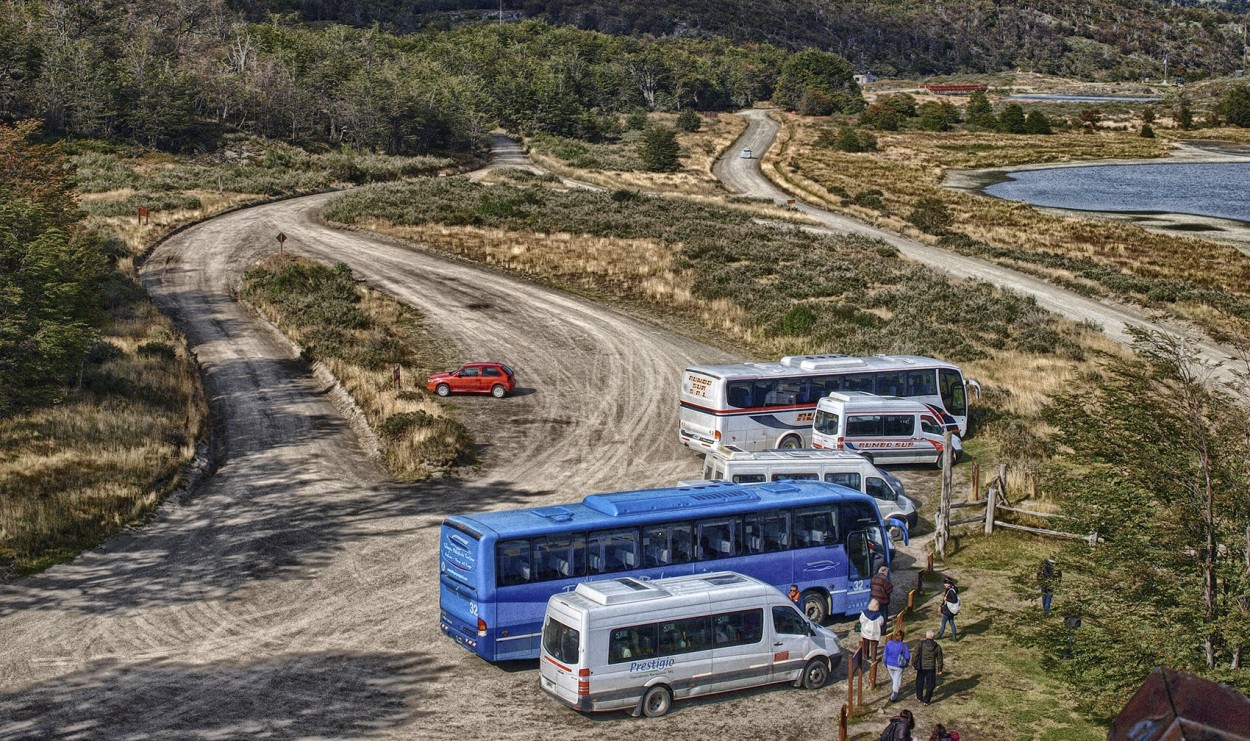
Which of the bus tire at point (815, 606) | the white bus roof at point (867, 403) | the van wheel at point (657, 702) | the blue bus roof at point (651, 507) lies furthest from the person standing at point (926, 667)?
the white bus roof at point (867, 403)

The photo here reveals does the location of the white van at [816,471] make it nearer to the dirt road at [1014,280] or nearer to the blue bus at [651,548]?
the blue bus at [651,548]

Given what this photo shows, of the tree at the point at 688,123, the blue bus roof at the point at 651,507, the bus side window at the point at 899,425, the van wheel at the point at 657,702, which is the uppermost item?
the tree at the point at 688,123

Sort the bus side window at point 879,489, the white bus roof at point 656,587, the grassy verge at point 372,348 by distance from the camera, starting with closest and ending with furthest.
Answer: the white bus roof at point 656,587, the bus side window at point 879,489, the grassy verge at point 372,348

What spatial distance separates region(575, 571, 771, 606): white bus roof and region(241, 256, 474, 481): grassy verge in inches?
644

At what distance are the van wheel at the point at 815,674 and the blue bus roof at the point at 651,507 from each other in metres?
3.96

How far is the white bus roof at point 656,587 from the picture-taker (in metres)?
20.0

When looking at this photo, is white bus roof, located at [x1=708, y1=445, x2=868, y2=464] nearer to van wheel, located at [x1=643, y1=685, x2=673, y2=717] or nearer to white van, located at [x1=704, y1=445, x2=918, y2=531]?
white van, located at [x1=704, y1=445, x2=918, y2=531]

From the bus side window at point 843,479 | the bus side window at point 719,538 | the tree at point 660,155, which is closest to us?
the bus side window at point 719,538

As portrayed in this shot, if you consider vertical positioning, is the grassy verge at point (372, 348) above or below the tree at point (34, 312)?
below

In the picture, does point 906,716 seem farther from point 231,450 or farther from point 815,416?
point 231,450

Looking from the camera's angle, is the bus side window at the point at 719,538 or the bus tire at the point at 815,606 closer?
the bus side window at the point at 719,538

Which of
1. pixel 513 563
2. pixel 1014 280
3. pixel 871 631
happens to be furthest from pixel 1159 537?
pixel 1014 280

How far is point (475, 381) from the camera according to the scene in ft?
152

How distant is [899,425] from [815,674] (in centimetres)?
1733
